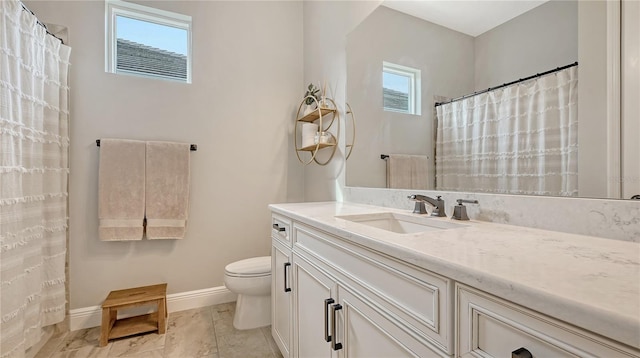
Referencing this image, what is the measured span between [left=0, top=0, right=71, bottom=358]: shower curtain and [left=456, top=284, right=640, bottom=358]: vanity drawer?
190 centimetres

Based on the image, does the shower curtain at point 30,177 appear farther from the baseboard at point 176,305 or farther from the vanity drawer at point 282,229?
the vanity drawer at point 282,229

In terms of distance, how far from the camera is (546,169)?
944 mm

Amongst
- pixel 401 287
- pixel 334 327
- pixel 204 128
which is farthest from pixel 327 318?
pixel 204 128

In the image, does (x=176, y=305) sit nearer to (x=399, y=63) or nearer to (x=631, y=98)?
(x=399, y=63)

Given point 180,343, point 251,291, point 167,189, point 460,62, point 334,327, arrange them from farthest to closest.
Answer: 1. point 167,189
2. point 251,291
3. point 180,343
4. point 460,62
5. point 334,327

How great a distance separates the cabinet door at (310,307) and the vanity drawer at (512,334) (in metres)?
0.54

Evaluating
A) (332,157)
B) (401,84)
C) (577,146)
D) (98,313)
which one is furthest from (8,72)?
(577,146)

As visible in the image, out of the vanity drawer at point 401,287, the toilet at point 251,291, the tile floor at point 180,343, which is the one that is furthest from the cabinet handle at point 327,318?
the toilet at point 251,291

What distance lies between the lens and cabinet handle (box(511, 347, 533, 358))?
0.44m

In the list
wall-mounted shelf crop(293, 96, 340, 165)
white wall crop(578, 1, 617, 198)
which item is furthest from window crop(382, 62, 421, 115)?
white wall crop(578, 1, 617, 198)

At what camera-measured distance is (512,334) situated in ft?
1.55

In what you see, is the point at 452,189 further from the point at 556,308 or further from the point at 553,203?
the point at 556,308

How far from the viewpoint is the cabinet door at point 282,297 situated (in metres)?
1.44

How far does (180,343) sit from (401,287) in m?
1.73
